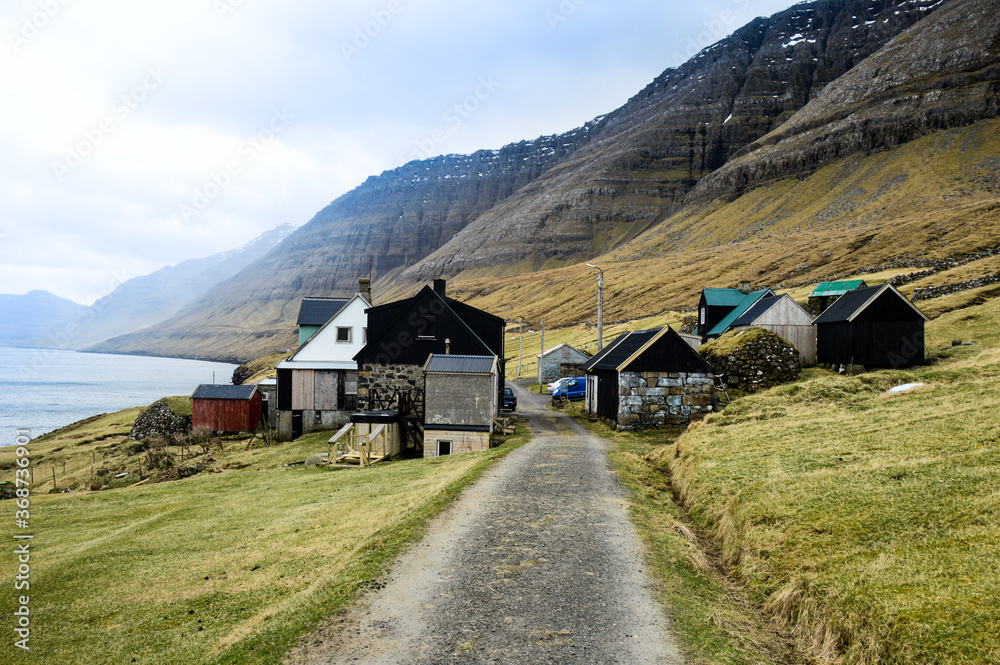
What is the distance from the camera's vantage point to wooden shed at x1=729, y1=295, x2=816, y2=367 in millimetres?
40812

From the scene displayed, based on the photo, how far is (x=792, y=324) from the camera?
41094 mm

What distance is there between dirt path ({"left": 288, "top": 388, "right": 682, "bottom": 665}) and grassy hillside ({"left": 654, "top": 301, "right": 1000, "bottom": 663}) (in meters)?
2.25

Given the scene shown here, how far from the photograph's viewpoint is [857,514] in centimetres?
1058

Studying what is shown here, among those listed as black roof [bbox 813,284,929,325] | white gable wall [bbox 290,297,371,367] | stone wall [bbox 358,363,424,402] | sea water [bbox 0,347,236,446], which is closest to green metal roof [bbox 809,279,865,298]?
black roof [bbox 813,284,929,325]

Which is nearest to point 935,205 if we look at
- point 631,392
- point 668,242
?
point 668,242

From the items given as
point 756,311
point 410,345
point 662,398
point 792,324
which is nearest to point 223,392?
point 410,345

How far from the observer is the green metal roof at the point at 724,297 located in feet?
177

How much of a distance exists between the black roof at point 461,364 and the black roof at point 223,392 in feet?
69.6

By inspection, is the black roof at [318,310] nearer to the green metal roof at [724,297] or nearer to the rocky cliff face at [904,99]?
the green metal roof at [724,297]

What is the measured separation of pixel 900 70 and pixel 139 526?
23343 centimetres

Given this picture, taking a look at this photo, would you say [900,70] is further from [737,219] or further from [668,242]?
[668,242]

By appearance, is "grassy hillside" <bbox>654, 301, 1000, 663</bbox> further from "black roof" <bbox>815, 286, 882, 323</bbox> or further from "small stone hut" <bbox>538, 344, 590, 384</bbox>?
"small stone hut" <bbox>538, 344, 590, 384</bbox>

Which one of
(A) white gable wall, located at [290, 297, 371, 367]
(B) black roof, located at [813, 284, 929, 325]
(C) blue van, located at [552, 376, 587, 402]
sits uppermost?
(B) black roof, located at [813, 284, 929, 325]

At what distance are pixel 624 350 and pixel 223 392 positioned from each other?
31.3 meters
